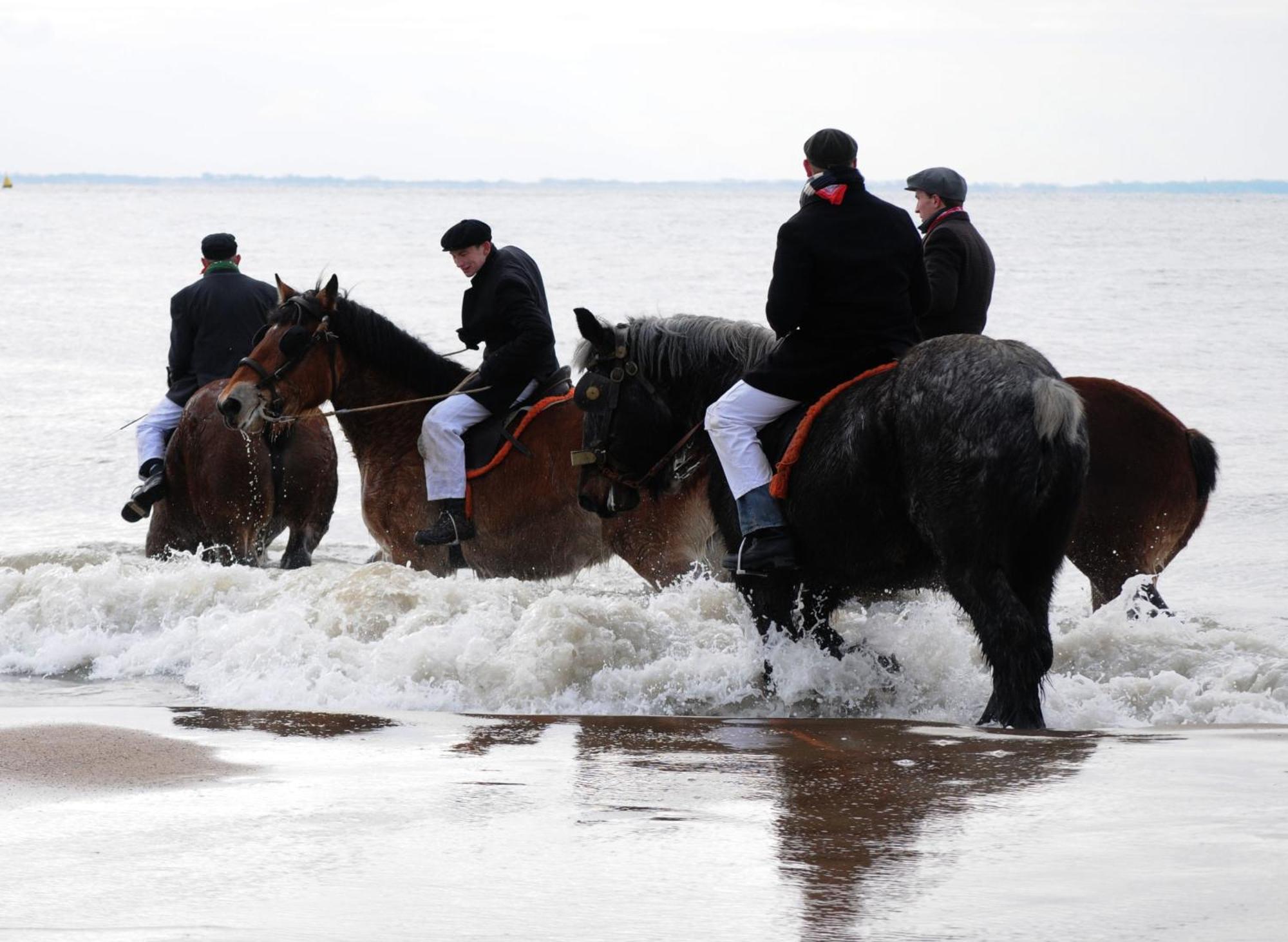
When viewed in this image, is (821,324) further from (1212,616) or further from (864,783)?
(1212,616)

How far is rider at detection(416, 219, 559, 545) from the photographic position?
25.6 feet

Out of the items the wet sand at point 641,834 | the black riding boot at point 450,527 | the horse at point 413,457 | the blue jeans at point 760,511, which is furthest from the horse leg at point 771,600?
the black riding boot at point 450,527

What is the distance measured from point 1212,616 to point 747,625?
15.6 ft

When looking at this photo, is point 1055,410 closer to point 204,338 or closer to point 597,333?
point 597,333

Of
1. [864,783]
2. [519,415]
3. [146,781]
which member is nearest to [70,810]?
[146,781]

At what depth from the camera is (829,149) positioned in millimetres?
6176

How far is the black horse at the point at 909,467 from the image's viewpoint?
5.36 m

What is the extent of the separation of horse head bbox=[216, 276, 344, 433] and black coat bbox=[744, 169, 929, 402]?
2.66 m

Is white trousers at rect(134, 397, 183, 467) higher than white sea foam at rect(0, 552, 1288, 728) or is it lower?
higher

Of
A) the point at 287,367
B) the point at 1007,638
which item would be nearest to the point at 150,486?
the point at 287,367

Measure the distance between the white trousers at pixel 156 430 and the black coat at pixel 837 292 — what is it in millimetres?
4905

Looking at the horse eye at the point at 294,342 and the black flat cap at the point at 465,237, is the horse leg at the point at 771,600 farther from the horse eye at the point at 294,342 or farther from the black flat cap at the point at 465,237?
the horse eye at the point at 294,342

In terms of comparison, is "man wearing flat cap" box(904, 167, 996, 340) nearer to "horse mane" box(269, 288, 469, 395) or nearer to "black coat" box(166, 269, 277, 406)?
"horse mane" box(269, 288, 469, 395)

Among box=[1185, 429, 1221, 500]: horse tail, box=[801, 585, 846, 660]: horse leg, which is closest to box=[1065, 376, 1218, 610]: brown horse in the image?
box=[1185, 429, 1221, 500]: horse tail
